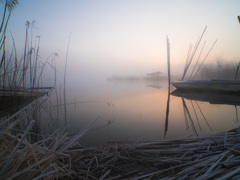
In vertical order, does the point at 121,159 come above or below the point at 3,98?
below

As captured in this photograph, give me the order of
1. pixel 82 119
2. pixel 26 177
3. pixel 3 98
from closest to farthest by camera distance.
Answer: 1. pixel 26 177
2. pixel 82 119
3. pixel 3 98

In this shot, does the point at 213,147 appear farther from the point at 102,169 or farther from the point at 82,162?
the point at 82,162

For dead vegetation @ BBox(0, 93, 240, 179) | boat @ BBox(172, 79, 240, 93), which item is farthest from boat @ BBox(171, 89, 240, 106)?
dead vegetation @ BBox(0, 93, 240, 179)

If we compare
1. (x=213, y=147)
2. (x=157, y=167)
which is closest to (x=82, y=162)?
(x=157, y=167)

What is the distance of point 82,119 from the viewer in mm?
1424

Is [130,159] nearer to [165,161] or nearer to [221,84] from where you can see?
[165,161]

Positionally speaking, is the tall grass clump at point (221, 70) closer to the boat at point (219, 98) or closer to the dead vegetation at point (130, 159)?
the boat at point (219, 98)

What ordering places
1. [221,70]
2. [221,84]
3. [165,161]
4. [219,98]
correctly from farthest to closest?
1. [221,70]
2. [221,84]
3. [219,98]
4. [165,161]

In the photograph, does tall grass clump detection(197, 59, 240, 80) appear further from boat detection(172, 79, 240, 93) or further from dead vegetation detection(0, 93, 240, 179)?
dead vegetation detection(0, 93, 240, 179)

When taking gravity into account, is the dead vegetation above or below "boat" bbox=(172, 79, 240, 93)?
below

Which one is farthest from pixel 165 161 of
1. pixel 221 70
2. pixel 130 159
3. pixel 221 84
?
pixel 221 70

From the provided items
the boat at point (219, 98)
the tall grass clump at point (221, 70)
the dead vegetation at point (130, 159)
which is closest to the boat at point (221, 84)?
the boat at point (219, 98)

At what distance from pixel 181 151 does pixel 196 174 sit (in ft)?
0.67

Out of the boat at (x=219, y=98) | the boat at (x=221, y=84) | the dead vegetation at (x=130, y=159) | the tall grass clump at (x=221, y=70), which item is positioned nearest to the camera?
the dead vegetation at (x=130, y=159)
